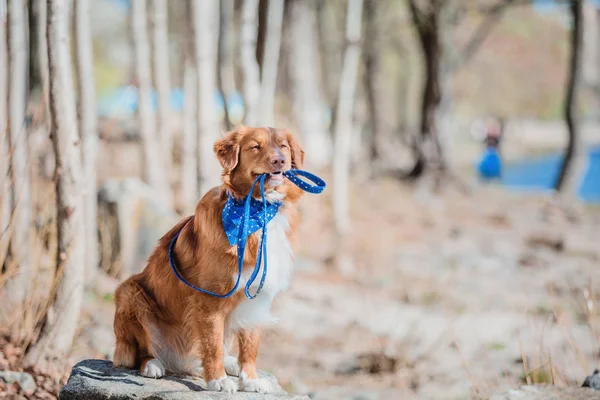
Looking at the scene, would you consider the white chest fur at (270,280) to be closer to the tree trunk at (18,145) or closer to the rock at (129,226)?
the tree trunk at (18,145)

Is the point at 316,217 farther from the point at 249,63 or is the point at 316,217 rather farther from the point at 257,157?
the point at 257,157

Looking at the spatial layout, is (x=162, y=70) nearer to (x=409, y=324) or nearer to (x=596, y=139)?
(x=409, y=324)

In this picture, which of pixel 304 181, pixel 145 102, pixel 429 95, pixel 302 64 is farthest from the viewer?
pixel 429 95

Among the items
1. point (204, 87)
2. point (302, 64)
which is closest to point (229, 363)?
point (204, 87)

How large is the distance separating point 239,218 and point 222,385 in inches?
31.3

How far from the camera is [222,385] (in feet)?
10.3

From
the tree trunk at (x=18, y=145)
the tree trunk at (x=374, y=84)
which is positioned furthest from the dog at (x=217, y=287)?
the tree trunk at (x=374, y=84)

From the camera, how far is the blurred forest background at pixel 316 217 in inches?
168

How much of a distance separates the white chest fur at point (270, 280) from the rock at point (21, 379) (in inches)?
57.1

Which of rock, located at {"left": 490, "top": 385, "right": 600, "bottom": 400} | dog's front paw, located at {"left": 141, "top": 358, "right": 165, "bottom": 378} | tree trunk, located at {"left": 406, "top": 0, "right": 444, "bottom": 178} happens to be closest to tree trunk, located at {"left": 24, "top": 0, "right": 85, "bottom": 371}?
dog's front paw, located at {"left": 141, "top": 358, "right": 165, "bottom": 378}

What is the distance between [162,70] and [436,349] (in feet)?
17.5

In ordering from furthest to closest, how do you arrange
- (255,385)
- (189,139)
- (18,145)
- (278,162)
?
(189,139), (18,145), (255,385), (278,162)

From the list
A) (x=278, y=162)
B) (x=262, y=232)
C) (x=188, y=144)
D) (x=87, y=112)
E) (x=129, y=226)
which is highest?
(x=188, y=144)

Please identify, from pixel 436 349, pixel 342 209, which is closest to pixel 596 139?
pixel 342 209
